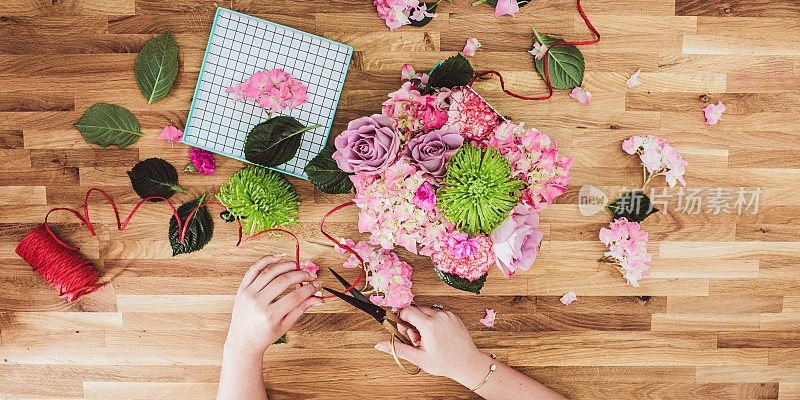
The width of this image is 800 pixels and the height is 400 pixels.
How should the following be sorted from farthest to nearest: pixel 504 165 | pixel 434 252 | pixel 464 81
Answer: pixel 464 81 → pixel 434 252 → pixel 504 165

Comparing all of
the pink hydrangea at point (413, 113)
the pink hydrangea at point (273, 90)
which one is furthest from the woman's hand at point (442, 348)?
the pink hydrangea at point (273, 90)

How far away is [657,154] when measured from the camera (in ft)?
3.86

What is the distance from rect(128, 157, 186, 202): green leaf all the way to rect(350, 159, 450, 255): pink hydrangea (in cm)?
57

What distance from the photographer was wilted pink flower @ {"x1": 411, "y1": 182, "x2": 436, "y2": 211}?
2.81ft

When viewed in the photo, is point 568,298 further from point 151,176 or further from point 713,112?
point 151,176

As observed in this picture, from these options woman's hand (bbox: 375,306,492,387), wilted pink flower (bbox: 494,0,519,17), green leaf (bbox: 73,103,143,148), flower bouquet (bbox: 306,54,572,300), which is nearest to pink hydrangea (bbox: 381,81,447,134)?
flower bouquet (bbox: 306,54,572,300)

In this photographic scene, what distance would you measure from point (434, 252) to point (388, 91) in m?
0.46

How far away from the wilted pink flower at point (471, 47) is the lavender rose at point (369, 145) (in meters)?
0.38

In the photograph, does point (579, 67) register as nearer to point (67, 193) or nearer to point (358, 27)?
point (358, 27)

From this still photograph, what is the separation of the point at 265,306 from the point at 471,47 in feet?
2.73

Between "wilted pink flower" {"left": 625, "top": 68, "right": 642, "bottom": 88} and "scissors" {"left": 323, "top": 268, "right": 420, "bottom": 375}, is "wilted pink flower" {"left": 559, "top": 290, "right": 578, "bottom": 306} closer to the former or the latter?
"scissors" {"left": 323, "top": 268, "right": 420, "bottom": 375}

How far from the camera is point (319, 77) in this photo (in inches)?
44.5

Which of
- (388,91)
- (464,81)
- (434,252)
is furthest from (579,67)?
(434,252)

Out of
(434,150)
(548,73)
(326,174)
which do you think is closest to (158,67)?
(326,174)
